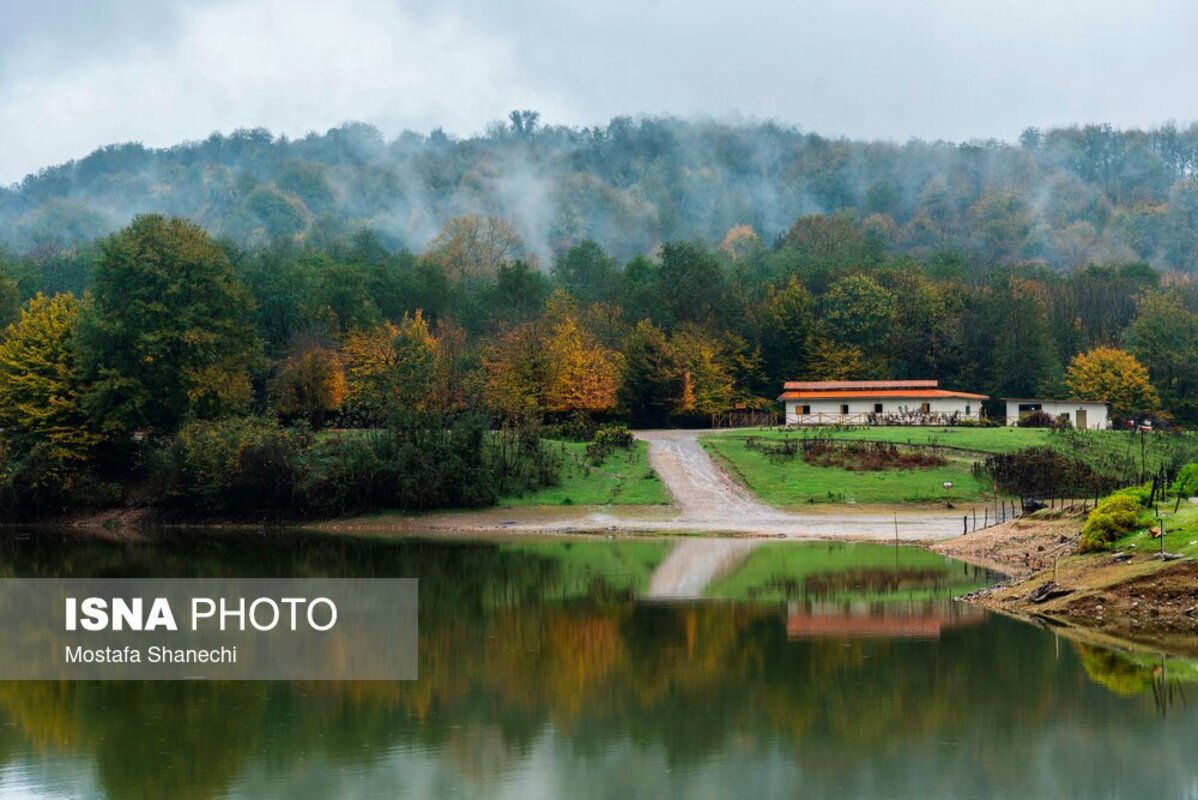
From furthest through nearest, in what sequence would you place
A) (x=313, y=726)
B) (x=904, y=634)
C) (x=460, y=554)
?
(x=460, y=554) → (x=904, y=634) → (x=313, y=726)

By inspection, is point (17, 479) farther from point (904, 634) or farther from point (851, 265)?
point (851, 265)

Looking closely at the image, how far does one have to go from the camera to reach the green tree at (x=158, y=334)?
64125mm

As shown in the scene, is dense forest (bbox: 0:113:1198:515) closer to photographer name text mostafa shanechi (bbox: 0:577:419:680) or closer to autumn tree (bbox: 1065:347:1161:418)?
autumn tree (bbox: 1065:347:1161:418)

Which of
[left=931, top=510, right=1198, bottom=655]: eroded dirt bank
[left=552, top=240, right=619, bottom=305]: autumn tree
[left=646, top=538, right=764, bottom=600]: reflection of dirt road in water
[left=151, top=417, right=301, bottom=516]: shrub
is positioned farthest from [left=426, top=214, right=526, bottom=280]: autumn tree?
[left=931, top=510, right=1198, bottom=655]: eroded dirt bank

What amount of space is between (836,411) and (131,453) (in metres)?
38.2

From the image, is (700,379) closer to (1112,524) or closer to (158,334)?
(158,334)

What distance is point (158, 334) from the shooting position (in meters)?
64.1

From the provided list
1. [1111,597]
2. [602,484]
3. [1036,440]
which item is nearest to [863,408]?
[1036,440]

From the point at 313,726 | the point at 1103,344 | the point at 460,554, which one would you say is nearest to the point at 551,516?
the point at 460,554

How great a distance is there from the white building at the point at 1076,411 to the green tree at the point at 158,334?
42611mm

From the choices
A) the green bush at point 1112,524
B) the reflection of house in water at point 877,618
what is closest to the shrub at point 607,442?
the reflection of house in water at point 877,618

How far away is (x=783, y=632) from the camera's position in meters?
29.9

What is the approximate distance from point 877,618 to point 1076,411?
176 feet

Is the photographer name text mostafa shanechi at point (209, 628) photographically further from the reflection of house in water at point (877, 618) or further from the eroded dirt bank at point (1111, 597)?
the eroded dirt bank at point (1111, 597)
